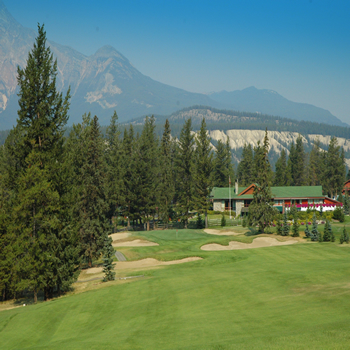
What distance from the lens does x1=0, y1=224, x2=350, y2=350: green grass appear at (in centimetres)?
1304

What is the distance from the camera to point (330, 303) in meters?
16.0

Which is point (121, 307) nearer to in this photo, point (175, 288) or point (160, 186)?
point (175, 288)

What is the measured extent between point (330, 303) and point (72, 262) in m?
19.5

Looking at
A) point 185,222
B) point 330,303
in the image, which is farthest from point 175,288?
point 185,222

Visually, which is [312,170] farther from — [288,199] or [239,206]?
[239,206]

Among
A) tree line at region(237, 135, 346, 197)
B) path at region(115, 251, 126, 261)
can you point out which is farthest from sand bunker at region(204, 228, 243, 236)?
tree line at region(237, 135, 346, 197)

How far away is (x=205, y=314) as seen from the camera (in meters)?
16.7

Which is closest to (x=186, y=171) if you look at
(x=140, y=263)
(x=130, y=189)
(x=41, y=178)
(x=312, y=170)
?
(x=130, y=189)

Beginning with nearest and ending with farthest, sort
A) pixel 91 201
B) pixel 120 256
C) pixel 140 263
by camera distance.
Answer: pixel 140 263, pixel 91 201, pixel 120 256

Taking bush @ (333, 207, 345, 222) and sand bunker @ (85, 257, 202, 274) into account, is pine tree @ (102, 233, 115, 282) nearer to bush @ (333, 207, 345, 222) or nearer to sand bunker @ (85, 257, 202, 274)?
sand bunker @ (85, 257, 202, 274)

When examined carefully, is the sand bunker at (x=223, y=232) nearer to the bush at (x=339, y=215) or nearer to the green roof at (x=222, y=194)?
the bush at (x=339, y=215)

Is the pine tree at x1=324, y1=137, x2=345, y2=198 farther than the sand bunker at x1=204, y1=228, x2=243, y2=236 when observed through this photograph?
Yes

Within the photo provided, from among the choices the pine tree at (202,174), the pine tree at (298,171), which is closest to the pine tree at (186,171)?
the pine tree at (202,174)

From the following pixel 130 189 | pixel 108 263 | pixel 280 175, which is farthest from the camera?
pixel 280 175
